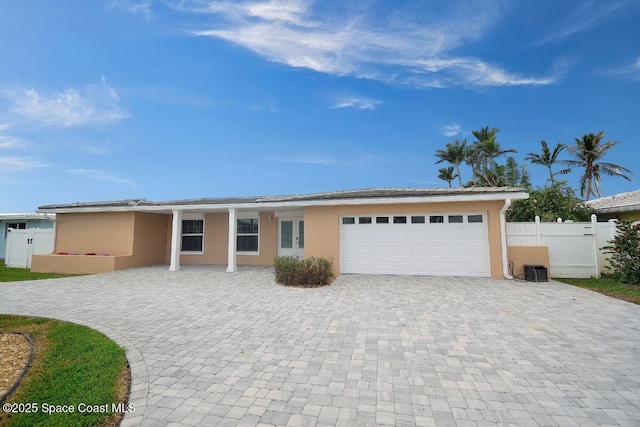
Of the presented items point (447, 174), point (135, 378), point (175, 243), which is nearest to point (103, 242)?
point (175, 243)

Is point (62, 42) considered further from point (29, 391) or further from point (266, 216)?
point (29, 391)

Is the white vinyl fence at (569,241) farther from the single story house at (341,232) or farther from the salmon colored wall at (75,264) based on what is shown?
the salmon colored wall at (75,264)

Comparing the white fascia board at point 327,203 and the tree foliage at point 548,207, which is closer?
the white fascia board at point 327,203

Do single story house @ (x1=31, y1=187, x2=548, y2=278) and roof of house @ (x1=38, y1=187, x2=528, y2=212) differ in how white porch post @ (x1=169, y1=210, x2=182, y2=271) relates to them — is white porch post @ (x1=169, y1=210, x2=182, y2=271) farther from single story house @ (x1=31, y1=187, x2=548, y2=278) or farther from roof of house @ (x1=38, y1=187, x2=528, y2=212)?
roof of house @ (x1=38, y1=187, x2=528, y2=212)

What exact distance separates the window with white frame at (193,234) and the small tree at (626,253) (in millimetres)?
16021

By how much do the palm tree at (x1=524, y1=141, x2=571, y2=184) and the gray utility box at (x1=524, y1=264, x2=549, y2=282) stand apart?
72.3ft

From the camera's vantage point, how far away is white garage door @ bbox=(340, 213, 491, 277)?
9.63m

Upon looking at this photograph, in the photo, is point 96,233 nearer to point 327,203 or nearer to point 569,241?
point 327,203

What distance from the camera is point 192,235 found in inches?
560

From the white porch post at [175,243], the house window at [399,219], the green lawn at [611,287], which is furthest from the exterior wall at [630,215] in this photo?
the white porch post at [175,243]

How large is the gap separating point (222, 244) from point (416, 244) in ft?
29.9

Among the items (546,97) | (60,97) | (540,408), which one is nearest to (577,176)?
(546,97)

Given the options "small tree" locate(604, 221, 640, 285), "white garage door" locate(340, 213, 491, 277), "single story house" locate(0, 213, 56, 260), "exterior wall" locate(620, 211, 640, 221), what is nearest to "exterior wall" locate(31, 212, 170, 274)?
"single story house" locate(0, 213, 56, 260)

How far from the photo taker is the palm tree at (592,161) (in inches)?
918
